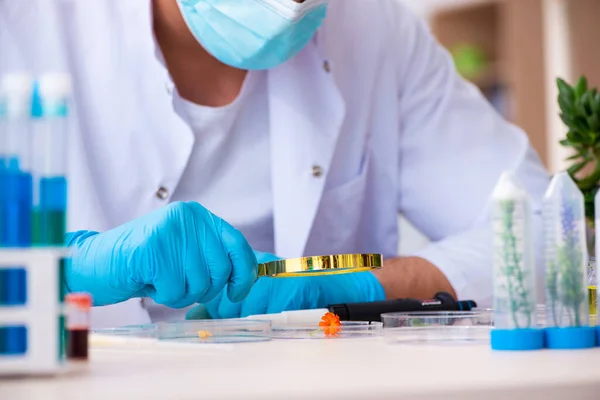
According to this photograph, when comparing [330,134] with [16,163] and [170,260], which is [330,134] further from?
[16,163]

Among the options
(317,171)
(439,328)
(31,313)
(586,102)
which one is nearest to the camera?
(31,313)

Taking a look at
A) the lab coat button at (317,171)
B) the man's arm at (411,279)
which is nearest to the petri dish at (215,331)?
the man's arm at (411,279)

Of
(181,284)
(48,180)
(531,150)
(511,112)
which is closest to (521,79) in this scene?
(511,112)

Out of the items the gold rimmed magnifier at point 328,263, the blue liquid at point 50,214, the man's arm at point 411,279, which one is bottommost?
the man's arm at point 411,279

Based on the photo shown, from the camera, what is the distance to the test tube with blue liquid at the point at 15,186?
643 millimetres

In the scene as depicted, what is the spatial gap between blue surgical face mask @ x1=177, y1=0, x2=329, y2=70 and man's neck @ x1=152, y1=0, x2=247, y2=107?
133mm

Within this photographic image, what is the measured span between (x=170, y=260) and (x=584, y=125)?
2.77ft

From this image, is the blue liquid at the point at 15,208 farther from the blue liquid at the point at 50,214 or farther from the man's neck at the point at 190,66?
the man's neck at the point at 190,66

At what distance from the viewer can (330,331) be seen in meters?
1.03

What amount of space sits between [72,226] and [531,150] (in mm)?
1051

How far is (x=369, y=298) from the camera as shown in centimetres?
143

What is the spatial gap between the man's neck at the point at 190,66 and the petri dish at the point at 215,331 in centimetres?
87

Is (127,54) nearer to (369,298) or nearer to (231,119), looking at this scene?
(231,119)

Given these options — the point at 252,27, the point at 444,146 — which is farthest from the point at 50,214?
the point at 444,146
